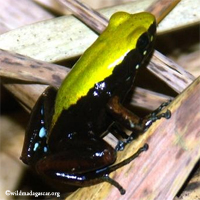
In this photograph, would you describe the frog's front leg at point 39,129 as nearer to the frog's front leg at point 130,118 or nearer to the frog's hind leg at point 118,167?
the frog's front leg at point 130,118

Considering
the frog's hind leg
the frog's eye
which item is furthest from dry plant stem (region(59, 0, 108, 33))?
the frog's hind leg

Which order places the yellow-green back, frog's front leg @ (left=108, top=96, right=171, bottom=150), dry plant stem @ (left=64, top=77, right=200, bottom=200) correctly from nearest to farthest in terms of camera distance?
1. dry plant stem @ (left=64, top=77, right=200, bottom=200)
2. frog's front leg @ (left=108, top=96, right=171, bottom=150)
3. the yellow-green back

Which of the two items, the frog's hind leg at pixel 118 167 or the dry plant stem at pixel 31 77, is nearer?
the frog's hind leg at pixel 118 167

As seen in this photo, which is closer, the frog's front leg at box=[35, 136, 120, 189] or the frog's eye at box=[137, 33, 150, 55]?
the frog's front leg at box=[35, 136, 120, 189]

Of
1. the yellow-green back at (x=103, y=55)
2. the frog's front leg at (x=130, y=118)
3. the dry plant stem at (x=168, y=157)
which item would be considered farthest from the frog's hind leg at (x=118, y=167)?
the yellow-green back at (x=103, y=55)

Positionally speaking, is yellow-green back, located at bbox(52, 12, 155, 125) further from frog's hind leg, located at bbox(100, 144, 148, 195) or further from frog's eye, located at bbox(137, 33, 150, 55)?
frog's hind leg, located at bbox(100, 144, 148, 195)

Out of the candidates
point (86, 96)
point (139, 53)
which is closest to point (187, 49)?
point (139, 53)
